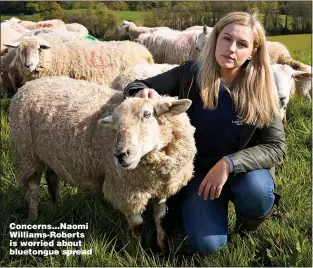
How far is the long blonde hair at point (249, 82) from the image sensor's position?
245 centimetres

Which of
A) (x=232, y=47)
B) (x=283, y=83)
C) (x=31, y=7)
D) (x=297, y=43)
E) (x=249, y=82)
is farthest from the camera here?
(x=297, y=43)

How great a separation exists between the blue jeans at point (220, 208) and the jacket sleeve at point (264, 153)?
0.08m

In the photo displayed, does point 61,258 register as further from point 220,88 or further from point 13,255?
point 220,88

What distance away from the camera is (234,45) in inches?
93.4

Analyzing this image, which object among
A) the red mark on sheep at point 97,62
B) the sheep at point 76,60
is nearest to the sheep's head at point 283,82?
the sheep at point 76,60

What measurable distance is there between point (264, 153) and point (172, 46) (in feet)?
18.3

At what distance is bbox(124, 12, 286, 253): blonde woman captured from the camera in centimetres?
241

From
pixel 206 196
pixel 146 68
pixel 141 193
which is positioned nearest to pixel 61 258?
pixel 141 193

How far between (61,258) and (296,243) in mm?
1445

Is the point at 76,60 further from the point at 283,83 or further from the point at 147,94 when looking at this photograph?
the point at 147,94

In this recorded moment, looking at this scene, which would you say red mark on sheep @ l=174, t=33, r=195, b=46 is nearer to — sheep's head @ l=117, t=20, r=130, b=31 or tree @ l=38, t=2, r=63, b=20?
sheep's head @ l=117, t=20, r=130, b=31

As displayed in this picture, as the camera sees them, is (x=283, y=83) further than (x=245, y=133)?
Yes

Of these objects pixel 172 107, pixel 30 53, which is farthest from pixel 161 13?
pixel 172 107

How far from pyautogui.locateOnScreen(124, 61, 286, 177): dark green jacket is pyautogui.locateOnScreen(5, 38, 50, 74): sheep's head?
3.25 m
